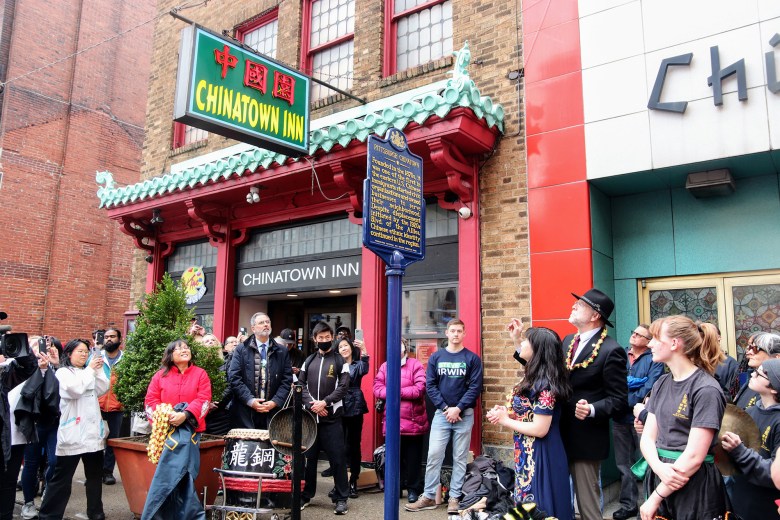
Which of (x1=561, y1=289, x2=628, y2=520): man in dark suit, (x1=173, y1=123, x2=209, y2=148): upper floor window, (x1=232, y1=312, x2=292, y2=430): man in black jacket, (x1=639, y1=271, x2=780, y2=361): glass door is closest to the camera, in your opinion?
(x1=561, y1=289, x2=628, y2=520): man in dark suit

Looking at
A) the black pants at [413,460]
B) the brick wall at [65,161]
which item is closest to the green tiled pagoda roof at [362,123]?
the black pants at [413,460]

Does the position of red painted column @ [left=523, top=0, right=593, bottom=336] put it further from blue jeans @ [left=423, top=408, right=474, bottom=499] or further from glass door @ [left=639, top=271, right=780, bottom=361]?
blue jeans @ [left=423, top=408, right=474, bottom=499]

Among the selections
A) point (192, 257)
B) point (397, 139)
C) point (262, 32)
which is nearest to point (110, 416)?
point (192, 257)

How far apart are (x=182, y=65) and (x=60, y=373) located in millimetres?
3603

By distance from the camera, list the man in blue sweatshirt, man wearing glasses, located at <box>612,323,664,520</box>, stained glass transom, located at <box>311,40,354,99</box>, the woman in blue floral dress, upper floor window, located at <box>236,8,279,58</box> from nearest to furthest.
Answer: the woman in blue floral dress
man wearing glasses, located at <box>612,323,664,520</box>
the man in blue sweatshirt
stained glass transom, located at <box>311,40,354,99</box>
upper floor window, located at <box>236,8,279,58</box>

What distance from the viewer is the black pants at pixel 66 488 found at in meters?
6.00

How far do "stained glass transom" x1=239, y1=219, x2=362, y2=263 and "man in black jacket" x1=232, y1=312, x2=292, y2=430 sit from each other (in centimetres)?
270

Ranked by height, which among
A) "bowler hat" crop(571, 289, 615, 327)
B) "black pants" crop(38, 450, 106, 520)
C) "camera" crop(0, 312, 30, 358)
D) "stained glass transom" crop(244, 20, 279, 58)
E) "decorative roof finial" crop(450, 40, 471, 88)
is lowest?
"black pants" crop(38, 450, 106, 520)

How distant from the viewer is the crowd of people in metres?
3.48

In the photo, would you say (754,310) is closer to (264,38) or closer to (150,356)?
(150,356)

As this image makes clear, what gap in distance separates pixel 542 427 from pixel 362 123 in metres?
4.69

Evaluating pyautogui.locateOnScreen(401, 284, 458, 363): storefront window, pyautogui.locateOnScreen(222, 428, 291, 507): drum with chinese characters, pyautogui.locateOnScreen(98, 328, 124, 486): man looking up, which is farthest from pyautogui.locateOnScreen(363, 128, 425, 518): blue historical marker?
pyautogui.locateOnScreen(98, 328, 124, 486): man looking up

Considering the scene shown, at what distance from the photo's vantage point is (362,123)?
770 cm

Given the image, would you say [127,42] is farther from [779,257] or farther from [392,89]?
[779,257]
